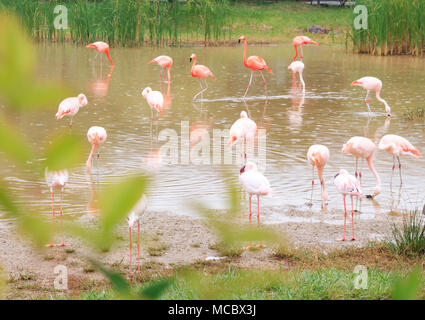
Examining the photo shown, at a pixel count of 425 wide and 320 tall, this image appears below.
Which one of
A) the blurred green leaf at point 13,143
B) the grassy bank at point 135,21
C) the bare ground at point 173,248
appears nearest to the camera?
the blurred green leaf at point 13,143

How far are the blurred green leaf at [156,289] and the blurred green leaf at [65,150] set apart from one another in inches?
4.4

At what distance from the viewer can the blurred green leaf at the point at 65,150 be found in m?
0.43

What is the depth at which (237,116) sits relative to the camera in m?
11.7

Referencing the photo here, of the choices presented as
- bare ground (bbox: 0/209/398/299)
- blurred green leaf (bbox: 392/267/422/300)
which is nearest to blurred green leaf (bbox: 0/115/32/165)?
blurred green leaf (bbox: 392/267/422/300)

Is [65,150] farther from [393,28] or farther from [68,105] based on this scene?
[393,28]

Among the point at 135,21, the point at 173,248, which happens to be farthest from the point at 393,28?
the point at 173,248

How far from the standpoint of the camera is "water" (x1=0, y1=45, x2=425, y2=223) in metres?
6.77

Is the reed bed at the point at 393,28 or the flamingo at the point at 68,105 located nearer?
the flamingo at the point at 68,105

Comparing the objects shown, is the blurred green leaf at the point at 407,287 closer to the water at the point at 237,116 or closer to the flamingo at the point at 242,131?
the water at the point at 237,116

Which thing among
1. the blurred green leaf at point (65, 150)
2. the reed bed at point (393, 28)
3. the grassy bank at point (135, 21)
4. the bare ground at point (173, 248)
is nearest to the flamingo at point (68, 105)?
the blurred green leaf at point (65, 150)

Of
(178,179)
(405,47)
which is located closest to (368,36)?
(405,47)

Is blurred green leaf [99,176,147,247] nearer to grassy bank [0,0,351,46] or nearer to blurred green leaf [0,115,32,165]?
blurred green leaf [0,115,32,165]

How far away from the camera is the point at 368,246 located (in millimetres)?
5145
